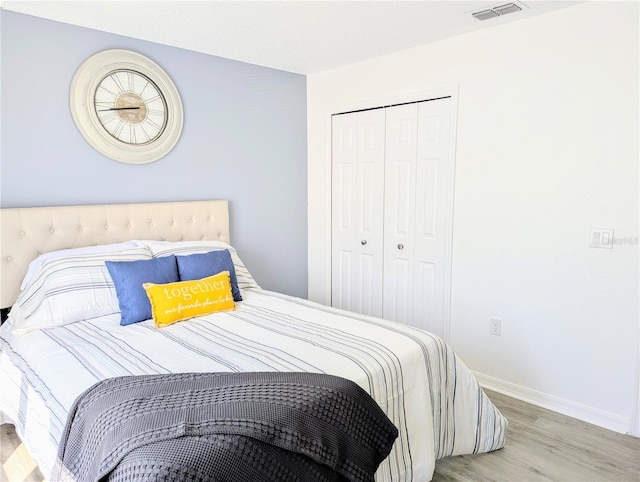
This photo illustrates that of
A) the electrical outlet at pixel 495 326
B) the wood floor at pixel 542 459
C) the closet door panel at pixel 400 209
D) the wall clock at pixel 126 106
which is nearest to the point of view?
the wood floor at pixel 542 459

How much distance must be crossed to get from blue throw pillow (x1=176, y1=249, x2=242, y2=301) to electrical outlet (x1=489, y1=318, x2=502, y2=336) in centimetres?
161

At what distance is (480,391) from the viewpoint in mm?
2168

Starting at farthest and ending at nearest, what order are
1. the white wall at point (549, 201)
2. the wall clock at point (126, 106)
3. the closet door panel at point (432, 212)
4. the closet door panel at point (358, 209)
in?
the closet door panel at point (358, 209) → the closet door panel at point (432, 212) → the wall clock at point (126, 106) → the white wall at point (549, 201)

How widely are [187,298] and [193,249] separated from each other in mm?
531

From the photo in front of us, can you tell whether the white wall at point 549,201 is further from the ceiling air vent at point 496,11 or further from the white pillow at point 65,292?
the white pillow at point 65,292

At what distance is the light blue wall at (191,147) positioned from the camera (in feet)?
8.21

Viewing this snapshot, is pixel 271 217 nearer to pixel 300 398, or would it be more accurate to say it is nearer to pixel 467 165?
pixel 467 165

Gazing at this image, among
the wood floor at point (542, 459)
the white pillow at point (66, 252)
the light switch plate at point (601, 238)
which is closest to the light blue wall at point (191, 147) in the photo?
the white pillow at point (66, 252)

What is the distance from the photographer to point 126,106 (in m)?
2.86

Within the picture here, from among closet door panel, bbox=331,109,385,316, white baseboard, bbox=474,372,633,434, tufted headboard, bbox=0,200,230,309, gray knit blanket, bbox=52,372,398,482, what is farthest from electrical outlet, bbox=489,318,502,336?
tufted headboard, bbox=0,200,230,309

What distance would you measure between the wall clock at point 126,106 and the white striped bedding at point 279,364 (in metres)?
1.13

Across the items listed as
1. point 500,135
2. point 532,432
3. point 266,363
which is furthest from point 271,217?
point 532,432

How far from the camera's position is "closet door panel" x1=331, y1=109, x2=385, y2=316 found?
3.51 meters

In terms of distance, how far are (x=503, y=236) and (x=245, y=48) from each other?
2.12 m
